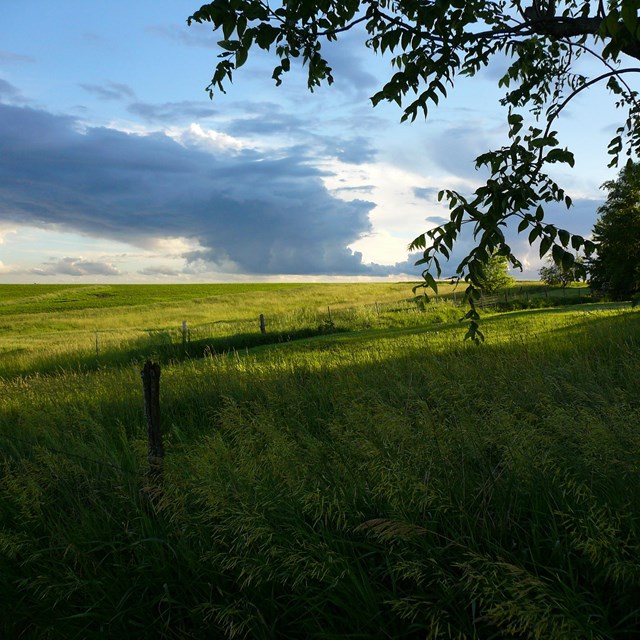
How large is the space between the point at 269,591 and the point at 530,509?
5.29 ft

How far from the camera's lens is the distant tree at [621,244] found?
105 ft

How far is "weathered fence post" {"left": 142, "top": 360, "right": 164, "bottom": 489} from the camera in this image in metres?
4.16

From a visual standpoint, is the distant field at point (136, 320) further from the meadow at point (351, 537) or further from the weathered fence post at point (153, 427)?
the meadow at point (351, 537)

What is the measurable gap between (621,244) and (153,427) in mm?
35139

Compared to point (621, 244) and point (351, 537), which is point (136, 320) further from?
point (351, 537)

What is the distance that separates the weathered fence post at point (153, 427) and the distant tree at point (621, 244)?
3223 cm

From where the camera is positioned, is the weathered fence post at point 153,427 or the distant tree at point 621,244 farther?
the distant tree at point 621,244

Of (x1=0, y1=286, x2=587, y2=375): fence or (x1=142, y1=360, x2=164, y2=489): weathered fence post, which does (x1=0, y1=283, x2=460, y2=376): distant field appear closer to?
(x1=0, y1=286, x2=587, y2=375): fence

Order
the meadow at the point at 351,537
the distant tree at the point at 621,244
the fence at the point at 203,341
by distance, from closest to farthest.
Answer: the meadow at the point at 351,537 → the fence at the point at 203,341 → the distant tree at the point at 621,244

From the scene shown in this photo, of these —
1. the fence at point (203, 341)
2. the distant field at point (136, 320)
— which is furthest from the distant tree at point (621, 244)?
the distant field at point (136, 320)

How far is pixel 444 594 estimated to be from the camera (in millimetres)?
Result: 2582

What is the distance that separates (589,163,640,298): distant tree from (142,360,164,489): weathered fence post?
32.2 m

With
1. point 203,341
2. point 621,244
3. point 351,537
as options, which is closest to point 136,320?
point 203,341

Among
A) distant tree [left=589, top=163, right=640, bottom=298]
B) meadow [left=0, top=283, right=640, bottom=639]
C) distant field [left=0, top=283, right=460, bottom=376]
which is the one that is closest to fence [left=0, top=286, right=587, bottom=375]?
distant field [left=0, top=283, right=460, bottom=376]
